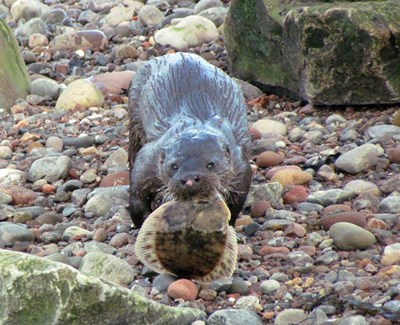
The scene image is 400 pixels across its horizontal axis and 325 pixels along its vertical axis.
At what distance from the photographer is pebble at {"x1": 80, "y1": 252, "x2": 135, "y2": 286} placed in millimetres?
5012

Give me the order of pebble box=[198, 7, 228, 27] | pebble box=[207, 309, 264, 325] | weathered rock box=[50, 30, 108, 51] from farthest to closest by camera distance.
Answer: pebble box=[198, 7, 228, 27] → weathered rock box=[50, 30, 108, 51] → pebble box=[207, 309, 264, 325]

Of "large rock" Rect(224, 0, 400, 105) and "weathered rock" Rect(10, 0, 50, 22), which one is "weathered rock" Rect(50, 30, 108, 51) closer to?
"weathered rock" Rect(10, 0, 50, 22)

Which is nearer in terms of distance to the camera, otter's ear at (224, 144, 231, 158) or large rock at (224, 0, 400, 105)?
otter's ear at (224, 144, 231, 158)

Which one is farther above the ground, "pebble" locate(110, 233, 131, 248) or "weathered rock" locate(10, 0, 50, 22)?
"pebble" locate(110, 233, 131, 248)

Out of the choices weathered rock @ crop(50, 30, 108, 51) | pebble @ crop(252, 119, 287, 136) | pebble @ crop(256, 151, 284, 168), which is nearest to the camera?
pebble @ crop(256, 151, 284, 168)

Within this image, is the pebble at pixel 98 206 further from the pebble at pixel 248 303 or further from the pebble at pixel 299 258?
the pebble at pixel 248 303

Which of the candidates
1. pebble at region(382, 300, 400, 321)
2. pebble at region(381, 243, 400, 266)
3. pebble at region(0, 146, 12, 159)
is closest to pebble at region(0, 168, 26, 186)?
pebble at region(0, 146, 12, 159)

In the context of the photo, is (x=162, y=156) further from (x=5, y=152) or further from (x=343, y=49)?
(x=343, y=49)

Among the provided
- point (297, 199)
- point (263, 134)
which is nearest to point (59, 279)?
point (297, 199)

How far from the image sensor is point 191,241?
4.76m

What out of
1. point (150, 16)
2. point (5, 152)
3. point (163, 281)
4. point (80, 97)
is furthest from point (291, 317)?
point (150, 16)

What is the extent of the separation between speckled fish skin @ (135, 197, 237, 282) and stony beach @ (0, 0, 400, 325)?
10cm

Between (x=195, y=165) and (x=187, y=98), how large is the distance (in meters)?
0.95

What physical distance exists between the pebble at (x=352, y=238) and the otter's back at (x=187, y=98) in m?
0.76
